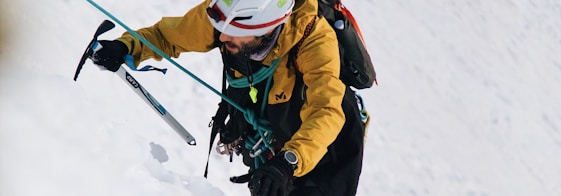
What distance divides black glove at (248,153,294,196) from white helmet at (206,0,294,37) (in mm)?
579

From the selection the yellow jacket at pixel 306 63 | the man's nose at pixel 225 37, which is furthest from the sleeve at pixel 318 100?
the man's nose at pixel 225 37

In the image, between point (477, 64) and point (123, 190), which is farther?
point (477, 64)

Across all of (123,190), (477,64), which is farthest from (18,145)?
(477,64)

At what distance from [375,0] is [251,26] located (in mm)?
6382

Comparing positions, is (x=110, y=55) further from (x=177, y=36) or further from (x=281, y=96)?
(x=281, y=96)

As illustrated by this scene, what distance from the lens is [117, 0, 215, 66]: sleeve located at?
11.2ft

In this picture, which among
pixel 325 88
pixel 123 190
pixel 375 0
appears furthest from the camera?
pixel 375 0

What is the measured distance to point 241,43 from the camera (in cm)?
317

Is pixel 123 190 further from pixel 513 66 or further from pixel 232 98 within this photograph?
pixel 513 66

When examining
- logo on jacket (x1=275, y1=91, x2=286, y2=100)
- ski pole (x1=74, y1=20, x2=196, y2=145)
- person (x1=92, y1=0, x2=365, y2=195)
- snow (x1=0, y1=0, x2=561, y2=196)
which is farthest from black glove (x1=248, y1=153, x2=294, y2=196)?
snow (x1=0, y1=0, x2=561, y2=196)

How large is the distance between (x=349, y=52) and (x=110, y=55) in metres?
1.05

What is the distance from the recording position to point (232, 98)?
3.67 metres

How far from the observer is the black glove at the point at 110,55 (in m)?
3.28

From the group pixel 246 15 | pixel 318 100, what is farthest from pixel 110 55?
pixel 318 100
